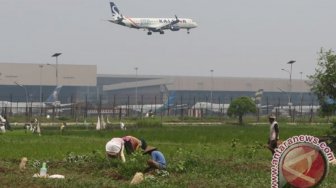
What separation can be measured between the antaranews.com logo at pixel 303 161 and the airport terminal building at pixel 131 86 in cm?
10503

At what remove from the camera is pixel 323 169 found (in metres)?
8.88

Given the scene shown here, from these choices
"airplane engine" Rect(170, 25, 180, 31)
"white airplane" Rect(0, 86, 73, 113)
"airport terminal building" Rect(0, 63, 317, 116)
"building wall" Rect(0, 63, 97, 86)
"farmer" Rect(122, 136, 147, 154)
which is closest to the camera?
"farmer" Rect(122, 136, 147, 154)

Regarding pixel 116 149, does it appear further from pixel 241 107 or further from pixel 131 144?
pixel 241 107

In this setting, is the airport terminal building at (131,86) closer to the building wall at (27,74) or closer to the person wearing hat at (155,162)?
the building wall at (27,74)

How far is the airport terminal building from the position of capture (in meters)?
113

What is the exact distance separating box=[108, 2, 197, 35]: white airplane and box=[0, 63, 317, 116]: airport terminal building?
21.3 metres

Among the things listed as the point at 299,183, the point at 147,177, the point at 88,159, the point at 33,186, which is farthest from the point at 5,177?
the point at 299,183

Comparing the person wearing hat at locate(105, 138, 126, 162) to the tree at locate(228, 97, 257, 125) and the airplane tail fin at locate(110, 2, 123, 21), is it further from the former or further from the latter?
the airplane tail fin at locate(110, 2, 123, 21)

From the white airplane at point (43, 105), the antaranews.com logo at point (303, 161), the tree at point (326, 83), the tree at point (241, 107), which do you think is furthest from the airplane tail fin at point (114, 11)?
the antaranews.com logo at point (303, 161)

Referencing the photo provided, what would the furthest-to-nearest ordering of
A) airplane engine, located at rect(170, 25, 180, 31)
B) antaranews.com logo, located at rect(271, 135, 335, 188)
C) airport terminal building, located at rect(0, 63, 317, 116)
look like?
airport terminal building, located at rect(0, 63, 317, 116) < airplane engine, located at rect(170, 25, 180, 31) < antaranews.com logo, located at rect(271, 135, 335, 188)

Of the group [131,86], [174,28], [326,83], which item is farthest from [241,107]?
[131,86]

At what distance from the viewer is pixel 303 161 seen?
8812mm

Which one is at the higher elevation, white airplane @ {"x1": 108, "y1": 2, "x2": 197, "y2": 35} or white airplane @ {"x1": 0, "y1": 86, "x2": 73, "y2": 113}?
white airplane @ {"x1": 108, "y1": 2, "x2": 197, "y2": 35}

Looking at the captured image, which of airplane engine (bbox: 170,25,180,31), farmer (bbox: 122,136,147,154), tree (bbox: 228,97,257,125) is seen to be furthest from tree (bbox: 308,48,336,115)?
airplane engine (bbox: 170,25,180,31)
